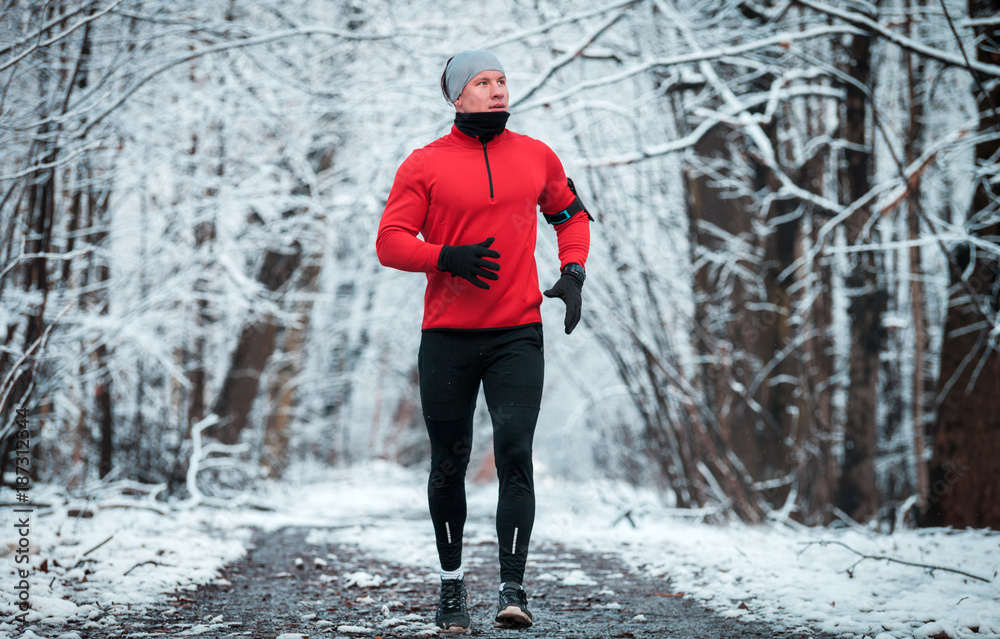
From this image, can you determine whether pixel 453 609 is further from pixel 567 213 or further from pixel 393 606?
pixel 567 213

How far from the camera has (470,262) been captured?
261 cm

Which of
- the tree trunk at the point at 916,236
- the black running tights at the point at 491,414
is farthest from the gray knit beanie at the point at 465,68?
the tree trunk at the point at 916,236

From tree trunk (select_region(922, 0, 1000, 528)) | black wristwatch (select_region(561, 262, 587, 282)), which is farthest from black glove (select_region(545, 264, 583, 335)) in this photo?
tree trunk (select_region(922, 0, 1000, 528))

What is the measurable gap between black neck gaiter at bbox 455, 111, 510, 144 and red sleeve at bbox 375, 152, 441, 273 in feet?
0.65

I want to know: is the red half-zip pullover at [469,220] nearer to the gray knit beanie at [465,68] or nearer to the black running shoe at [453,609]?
the gray knit beanie at [465,68]

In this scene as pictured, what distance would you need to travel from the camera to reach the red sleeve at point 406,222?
2705mm

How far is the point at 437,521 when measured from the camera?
290 cm

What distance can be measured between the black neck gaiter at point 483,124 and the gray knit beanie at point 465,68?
124 millimetres

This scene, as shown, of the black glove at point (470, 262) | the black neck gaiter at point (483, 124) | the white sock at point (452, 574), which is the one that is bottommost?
the white sock at point (452, 574)

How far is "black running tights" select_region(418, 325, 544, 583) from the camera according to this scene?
2744 millimetres

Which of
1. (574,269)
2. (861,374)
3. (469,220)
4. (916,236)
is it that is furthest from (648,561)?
(916,236)

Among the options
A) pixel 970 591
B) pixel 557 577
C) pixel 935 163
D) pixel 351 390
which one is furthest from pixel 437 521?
pixel 351 390

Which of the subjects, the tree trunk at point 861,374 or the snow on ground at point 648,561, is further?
the tree trunk at point 861,374

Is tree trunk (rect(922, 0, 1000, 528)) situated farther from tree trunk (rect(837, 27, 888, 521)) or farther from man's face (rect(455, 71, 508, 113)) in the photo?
man's face (rect(455, 71, 508, 113))
